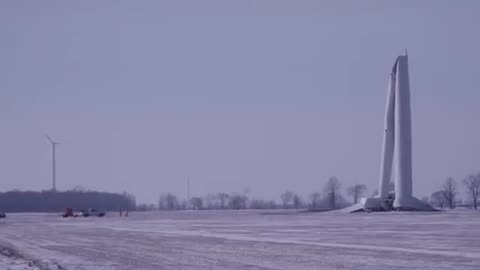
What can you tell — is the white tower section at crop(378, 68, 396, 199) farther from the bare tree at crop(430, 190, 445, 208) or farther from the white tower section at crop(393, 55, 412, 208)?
the bare tree at crop(430, 190, 445, 208)

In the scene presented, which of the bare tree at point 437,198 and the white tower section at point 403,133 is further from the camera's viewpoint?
the bare tree at point 437,198

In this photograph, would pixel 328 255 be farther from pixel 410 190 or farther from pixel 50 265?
pixel 410 190

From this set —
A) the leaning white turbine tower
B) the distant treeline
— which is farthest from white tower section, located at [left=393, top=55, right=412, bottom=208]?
the distant treeline

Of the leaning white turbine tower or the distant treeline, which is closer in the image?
the leaning white turbine tower

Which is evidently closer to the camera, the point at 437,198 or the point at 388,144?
the point at 388,144

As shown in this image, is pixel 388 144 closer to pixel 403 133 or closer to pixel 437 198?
pixel 403 133

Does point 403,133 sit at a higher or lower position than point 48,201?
higher

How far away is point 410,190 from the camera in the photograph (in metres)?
99.2

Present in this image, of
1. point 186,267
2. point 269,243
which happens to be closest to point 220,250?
point 269,243

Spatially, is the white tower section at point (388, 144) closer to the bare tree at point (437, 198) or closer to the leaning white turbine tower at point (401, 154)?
the leaning white turbine tower at point (401, 154)

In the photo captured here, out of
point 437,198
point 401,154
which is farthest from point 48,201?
point 401,154

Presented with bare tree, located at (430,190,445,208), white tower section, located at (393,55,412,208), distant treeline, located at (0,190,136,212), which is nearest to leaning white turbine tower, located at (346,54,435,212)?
white tower section, located at (393,55,412,208)

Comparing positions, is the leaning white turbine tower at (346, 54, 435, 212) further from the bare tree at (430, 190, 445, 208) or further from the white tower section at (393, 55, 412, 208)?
the bare tree at (430, 190, 445, 208)

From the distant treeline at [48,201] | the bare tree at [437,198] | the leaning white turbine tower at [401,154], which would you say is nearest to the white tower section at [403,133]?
the leaning white turbine tower at [401,154]
